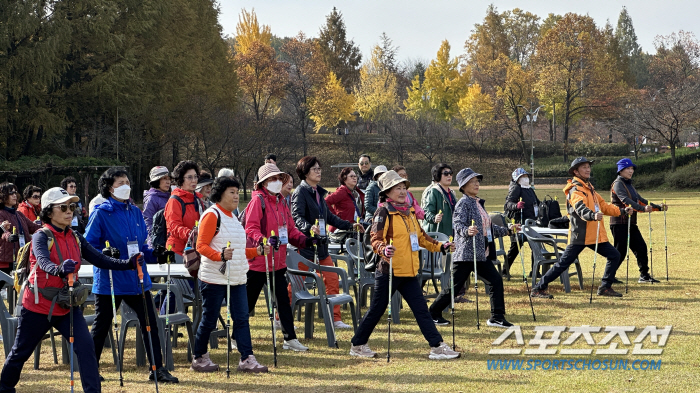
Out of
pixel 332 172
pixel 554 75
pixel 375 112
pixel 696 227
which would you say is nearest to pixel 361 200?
pixel 696 227

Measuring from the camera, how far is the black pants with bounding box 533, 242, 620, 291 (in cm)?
1027

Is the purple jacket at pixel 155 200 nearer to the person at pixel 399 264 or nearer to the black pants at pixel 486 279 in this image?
the person at pixel 399 264

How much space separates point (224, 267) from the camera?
6.51m

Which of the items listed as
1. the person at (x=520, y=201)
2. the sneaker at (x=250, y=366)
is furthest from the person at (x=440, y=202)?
the sneaker at (x=250, y=366)

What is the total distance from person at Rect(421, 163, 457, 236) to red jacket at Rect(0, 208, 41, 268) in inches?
217

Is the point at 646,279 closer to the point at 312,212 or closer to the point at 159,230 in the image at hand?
the point at 312,212

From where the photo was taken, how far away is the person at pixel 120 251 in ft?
20.7

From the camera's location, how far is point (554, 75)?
64.3m

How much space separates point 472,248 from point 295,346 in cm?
238

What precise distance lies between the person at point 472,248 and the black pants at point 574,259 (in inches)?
78.4

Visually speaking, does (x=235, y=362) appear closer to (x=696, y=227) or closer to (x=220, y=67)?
(x=696, y=227)

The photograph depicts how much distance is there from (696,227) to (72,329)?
67.3 feet

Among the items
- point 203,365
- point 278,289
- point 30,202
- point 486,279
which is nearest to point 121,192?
point 203,365

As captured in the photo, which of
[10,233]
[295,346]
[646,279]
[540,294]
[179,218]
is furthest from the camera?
[646,279]
